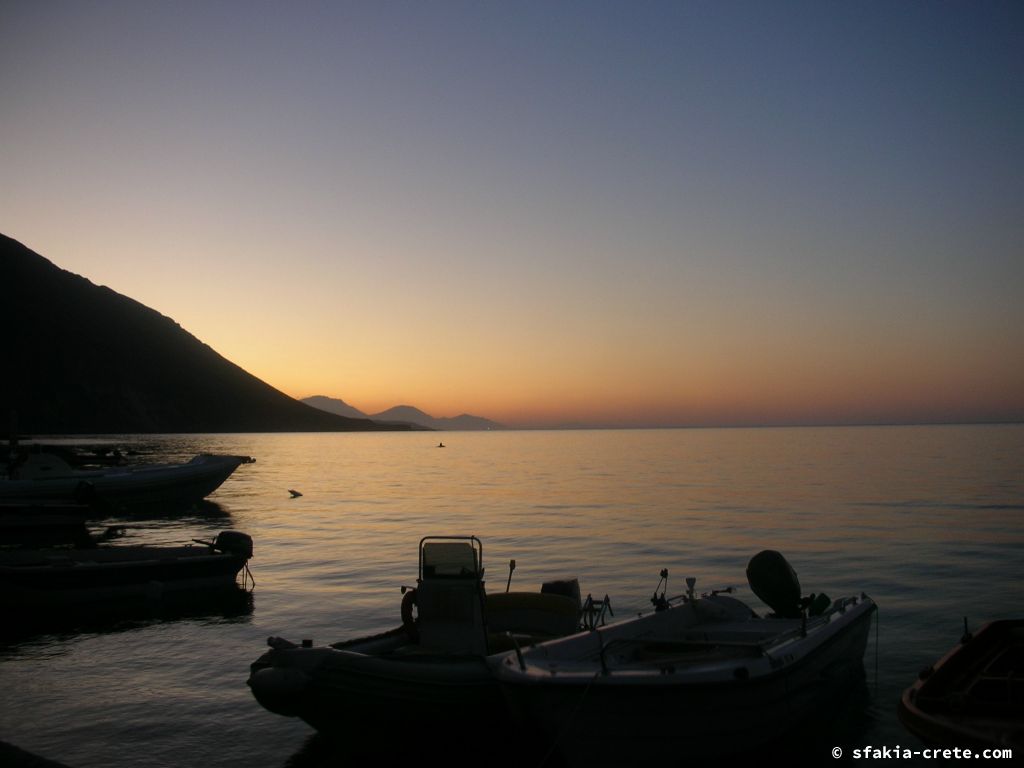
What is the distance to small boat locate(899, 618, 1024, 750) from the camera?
7781 mm

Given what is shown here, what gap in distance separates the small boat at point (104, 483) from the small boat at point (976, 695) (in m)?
38.4

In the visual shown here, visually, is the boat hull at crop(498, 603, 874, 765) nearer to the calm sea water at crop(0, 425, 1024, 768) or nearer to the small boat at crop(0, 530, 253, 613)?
the calm sea water at crop(0, 425, 1024, 768)

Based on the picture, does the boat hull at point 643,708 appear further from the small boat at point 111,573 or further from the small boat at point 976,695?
the small boat at point 111,573

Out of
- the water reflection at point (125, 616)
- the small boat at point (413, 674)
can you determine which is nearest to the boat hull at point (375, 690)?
→ the small boat at point (413, 674)

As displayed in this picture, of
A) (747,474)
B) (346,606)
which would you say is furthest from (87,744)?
(747,474)

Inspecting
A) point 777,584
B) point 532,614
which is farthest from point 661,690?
point 777,584

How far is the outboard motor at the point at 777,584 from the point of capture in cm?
1500

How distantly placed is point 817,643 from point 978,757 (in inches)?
178

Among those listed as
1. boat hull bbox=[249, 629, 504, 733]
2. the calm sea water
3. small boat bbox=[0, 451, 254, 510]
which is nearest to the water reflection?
the calm sea water

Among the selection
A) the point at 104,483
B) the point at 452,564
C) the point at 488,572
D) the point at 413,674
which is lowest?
the point at 488,572

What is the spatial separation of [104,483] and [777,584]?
35954 mm

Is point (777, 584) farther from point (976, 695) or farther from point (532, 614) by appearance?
point (976, 695)

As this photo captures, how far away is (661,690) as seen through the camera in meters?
9.42

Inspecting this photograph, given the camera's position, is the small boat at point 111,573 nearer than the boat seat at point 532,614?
No
